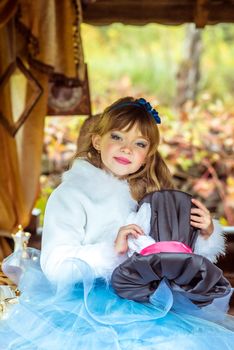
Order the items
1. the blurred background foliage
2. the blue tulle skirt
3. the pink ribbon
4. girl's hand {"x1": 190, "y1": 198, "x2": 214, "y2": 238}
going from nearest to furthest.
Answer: the blue tulle skirt
the pink ribbon
girl's hand {"x1": 190, "y1": 198, "x2": 214, "y2": 238}
the blurred background foliage

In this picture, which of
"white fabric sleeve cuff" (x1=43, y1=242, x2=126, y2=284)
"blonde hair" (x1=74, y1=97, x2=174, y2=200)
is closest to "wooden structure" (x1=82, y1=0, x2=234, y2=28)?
"blonde hair" (x1=74, y1=97, x2=174, y2=200)

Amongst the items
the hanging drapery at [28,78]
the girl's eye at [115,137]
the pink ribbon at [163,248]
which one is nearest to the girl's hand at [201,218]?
the pink ribbon at [163,248]

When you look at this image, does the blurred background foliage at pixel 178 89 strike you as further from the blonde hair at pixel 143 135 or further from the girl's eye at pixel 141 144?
the girl's eye at pixel 141 144

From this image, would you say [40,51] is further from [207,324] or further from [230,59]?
[230,59]

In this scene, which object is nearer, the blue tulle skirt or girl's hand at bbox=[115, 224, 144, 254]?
the blue tulle skirt

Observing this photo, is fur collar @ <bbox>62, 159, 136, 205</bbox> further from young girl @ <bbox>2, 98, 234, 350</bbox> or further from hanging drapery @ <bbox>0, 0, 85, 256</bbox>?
hanging drapery @ <bbox>0, 0, 85, 256</bbox>

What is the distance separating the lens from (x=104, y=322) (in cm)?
193

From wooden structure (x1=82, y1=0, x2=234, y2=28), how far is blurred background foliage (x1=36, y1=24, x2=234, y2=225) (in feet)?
9.16

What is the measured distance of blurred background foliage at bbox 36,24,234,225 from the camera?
7149 mm

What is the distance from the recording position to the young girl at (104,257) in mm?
1923

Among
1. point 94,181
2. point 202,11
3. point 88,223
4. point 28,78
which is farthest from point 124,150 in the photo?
point 202,11

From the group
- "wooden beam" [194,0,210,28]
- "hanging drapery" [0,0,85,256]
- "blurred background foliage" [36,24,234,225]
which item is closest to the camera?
"hanging drapery" [0,0,85,256]

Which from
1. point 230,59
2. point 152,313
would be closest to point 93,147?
point 152,313

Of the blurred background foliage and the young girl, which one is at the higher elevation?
the young girl
